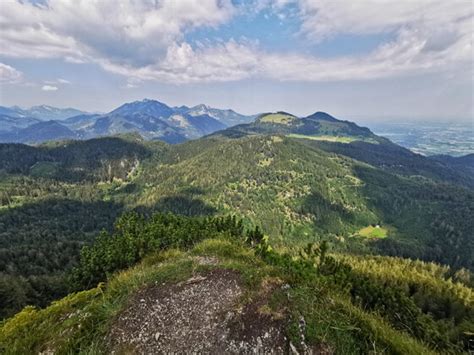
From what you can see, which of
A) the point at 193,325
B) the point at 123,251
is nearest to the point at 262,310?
the point at 193,325

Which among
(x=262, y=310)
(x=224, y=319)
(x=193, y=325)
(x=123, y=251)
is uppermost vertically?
(x=262, y=310)

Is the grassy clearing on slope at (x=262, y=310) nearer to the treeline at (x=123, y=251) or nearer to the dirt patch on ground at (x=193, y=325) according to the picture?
the dirt patch on ground at (x=193, y=325)

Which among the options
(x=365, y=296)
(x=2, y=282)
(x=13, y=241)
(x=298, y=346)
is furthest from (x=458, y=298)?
(x=13, y=241)

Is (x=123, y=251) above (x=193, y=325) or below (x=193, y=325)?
below

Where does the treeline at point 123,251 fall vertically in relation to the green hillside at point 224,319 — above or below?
below

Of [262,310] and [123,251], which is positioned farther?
[123,251]

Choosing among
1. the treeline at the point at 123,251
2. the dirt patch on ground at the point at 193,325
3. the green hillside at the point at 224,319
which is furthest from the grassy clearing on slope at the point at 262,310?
the treeline at the point at 123,251

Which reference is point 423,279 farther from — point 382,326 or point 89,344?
point 89,344

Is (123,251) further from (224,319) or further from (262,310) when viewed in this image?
(262,310)
